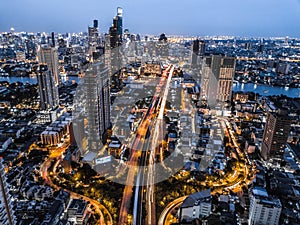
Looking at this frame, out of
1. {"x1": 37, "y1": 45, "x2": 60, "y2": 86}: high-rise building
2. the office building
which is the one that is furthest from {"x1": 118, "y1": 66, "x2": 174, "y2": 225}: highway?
{"x1": 37, "y1": 45, "x2": 60, "y2": 86}: high-rise building

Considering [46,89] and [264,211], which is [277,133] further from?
[46,89]

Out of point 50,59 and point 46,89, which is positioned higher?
point 50,59

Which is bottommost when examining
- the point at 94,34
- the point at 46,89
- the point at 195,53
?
the point at 46,89

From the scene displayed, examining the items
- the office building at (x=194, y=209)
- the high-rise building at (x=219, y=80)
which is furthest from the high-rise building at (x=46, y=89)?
the office building at (x=194, y=209)

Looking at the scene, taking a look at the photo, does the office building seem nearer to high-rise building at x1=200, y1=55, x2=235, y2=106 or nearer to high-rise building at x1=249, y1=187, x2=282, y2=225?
high-rise building at x1=249, y1=187, x2=282, y2=225

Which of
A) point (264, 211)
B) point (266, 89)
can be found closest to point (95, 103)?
point (264, 211)

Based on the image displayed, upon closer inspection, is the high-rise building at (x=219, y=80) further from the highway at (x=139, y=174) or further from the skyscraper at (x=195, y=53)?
the skyscraper at (x=195, y=53)
